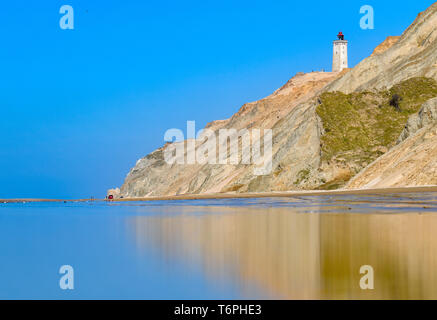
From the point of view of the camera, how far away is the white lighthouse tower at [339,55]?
147 metres

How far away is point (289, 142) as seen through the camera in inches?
3125

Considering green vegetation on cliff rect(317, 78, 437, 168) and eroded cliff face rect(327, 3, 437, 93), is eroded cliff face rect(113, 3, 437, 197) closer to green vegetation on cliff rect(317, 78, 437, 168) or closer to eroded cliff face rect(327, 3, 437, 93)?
eroded cliff face rect(327, 3, 437, 93)

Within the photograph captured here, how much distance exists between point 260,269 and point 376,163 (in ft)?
162

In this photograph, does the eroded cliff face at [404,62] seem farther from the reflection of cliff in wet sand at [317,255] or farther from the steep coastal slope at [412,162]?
the reflection of cliff in wet sand at [317,255]

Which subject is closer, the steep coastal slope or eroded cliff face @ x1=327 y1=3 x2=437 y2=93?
the steep coastal slope

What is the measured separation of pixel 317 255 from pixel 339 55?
14207cm

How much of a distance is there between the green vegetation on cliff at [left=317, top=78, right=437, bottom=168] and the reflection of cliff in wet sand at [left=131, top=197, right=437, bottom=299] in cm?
5174

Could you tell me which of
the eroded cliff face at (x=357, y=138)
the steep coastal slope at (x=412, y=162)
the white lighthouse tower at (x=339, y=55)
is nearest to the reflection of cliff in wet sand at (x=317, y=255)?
the steep coastal slope at (x=412, y=162)

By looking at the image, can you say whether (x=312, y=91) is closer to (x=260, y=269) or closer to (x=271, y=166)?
(x=271, y=166)

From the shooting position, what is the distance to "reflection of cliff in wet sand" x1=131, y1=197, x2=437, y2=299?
8047 mm

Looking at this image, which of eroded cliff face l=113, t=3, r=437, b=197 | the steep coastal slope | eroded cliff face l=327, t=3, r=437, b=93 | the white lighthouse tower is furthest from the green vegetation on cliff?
the white lighthouse tower

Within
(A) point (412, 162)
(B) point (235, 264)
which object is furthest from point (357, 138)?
(B) point (235, 264)

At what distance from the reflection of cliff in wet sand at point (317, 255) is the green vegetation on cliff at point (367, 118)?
5174 cm

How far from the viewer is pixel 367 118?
246ft
